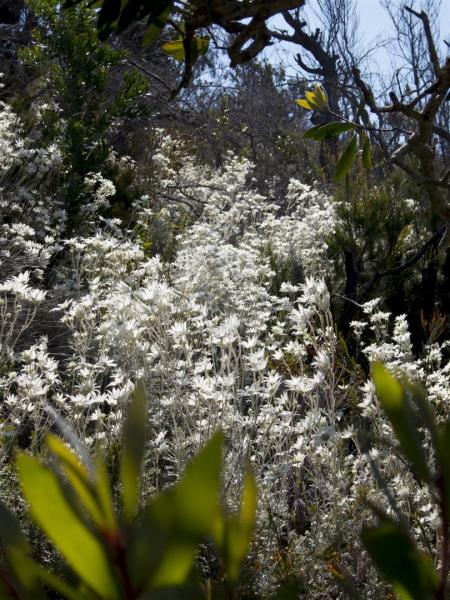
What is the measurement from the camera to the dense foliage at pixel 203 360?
0.26 metres

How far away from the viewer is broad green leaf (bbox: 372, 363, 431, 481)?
278 millimetres

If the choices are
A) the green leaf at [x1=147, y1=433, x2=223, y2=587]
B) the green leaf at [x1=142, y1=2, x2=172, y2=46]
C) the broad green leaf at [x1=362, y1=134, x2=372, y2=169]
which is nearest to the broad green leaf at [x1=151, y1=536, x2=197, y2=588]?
the green leaf at [x1=147, y1=433, x2=223, y2=587]

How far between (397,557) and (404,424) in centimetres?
5

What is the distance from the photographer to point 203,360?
273cm

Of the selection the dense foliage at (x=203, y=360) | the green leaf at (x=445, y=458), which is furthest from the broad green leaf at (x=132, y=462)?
the green leaf at (x=445, y=458)

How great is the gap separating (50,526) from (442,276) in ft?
15.4

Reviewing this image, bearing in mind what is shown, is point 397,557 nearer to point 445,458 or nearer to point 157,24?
point 445,458

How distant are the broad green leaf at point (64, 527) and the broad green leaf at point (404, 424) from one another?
113 mm

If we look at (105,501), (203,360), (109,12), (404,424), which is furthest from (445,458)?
(203,360)

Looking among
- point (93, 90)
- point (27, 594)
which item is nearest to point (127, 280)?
point (93, 90)

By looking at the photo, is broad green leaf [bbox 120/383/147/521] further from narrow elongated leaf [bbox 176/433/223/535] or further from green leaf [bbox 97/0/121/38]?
green leaf [bbox 97/0/121/38]

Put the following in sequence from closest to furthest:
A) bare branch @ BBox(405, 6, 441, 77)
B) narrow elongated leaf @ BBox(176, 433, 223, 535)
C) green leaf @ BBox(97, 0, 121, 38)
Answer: narrow elongated leaf @ BBox(176, 433, 223, 535)
green leaf @ BBox(97, 0, 121, 38)
bare branch @ BBox(405, 6, 441, 77)

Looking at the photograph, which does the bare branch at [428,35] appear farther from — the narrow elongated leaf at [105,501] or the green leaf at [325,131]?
the narrow elongated leaf at [105,501]

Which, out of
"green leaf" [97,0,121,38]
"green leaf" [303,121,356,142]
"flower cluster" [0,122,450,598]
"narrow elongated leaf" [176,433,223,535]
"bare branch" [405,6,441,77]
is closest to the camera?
"narrow elongated leaf" [176,433,223,535]
